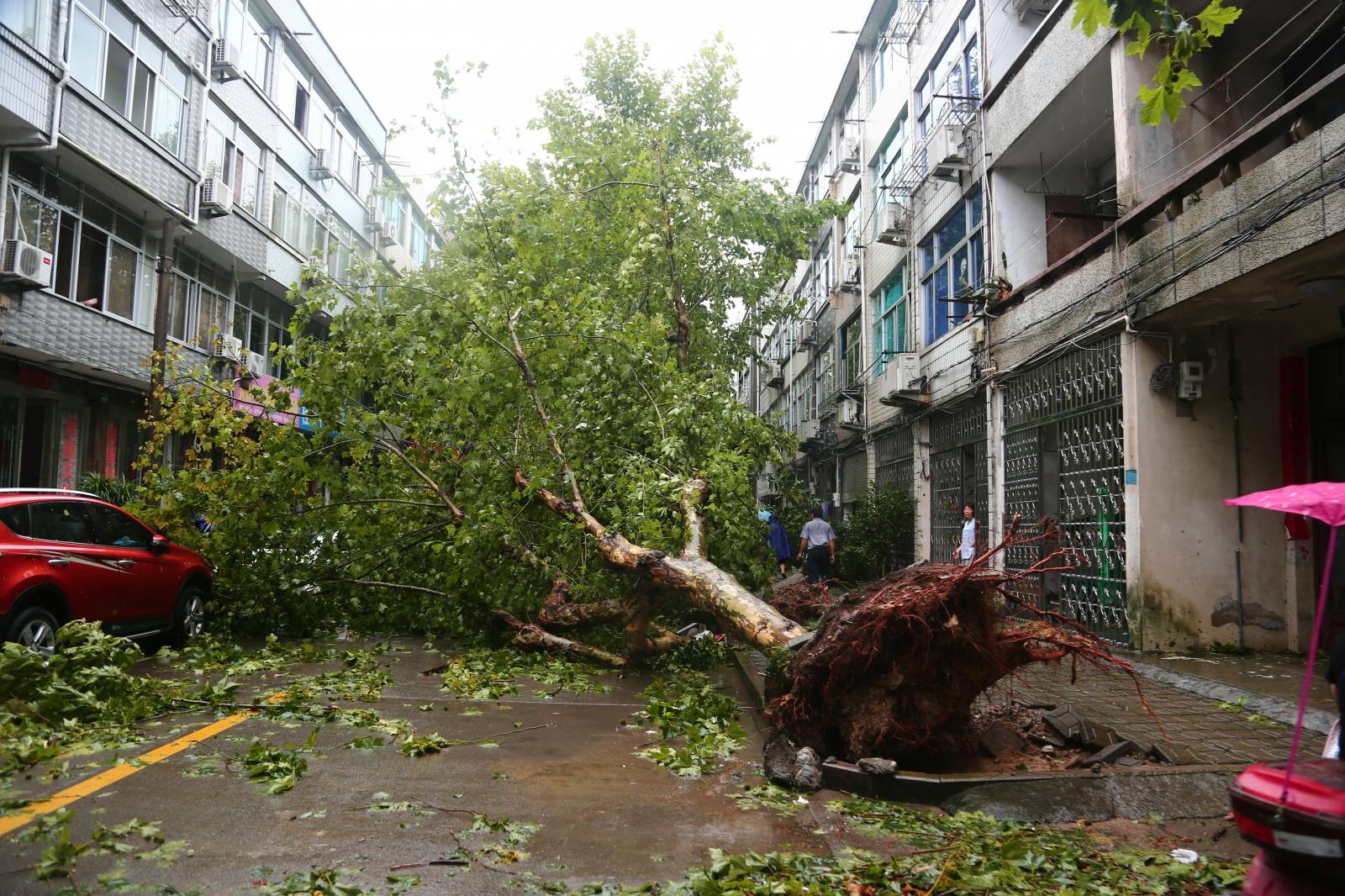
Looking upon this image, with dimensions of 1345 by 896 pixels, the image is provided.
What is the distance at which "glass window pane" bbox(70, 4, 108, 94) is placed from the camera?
1541 cm

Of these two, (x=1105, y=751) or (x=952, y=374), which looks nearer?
(x=1105, y=751)

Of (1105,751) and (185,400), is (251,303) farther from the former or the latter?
(1105,751)

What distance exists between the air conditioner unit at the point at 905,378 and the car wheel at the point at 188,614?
1296 cm

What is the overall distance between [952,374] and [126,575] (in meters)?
13.2

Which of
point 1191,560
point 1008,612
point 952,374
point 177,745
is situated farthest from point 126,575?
point 952,374

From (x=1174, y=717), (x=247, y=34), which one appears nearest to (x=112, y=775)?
(x=1174, y=717)

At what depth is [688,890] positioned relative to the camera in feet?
11.9

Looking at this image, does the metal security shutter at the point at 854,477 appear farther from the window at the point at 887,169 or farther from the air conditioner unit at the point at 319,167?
the air conditioner unit at the point at 319,167

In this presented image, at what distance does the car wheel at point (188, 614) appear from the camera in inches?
375

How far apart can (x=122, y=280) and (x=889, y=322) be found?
16412 millimetres

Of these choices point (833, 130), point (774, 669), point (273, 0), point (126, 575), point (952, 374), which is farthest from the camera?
point (833, 130)

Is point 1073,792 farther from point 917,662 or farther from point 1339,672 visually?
point 1339,672

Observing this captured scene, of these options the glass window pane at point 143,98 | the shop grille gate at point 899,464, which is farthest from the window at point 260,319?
the shop grille gate at point 899,464

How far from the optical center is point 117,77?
665 inches
